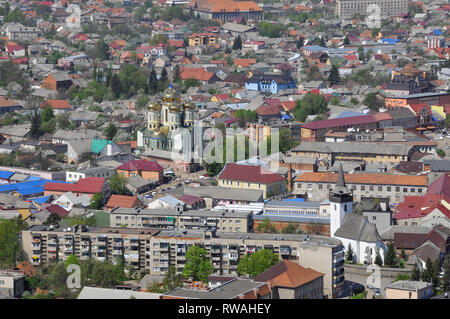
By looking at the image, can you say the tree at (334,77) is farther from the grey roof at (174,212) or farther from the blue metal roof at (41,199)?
the grey roof at (174,212)

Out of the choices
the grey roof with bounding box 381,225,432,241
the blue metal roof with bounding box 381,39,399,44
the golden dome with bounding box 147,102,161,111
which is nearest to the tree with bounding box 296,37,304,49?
the blue metal roof with bounding box 381,39,399,44

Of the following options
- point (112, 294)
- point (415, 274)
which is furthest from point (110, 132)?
point (112, 294)

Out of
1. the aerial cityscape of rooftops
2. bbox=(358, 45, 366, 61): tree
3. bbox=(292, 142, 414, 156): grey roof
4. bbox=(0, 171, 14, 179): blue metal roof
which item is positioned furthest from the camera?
bbox=(358, 45, 366, 61): tree

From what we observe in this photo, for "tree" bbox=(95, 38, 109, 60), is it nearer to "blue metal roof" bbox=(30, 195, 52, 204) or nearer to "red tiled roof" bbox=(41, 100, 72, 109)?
"red tiled roof" bbox=(41, 100, 72, 109)

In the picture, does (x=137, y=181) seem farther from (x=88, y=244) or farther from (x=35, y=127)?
A: (x=35, y=127)

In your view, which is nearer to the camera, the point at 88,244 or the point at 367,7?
the point at 88,244

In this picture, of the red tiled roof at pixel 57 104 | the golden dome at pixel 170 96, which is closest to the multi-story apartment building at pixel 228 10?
the red tiled roof at pixel 57 104
